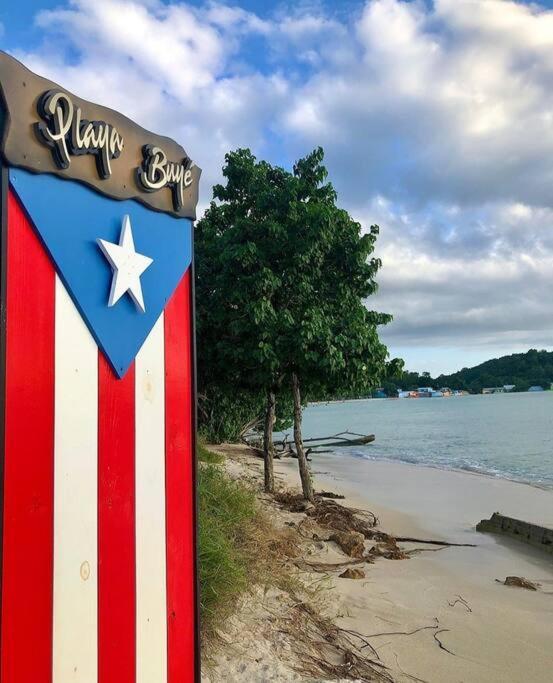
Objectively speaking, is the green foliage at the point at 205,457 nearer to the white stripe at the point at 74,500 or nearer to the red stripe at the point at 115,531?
the red stripe at the point at 115,531

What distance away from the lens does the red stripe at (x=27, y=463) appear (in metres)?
1.71

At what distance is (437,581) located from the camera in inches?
249

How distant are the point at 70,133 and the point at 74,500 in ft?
4.20

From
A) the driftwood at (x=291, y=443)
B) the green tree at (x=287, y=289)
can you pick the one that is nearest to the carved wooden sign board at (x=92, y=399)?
the green tree at (x=287, y=289)

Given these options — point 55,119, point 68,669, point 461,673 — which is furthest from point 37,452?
point 461,673

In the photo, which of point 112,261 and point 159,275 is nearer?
point 112,261

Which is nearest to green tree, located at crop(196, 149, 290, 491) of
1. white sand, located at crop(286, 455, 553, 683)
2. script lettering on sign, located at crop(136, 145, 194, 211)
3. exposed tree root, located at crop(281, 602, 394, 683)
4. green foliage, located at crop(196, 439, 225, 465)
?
green foliage, located at crop(196, 439, 225, 465)

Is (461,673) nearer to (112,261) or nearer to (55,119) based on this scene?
(112,261)

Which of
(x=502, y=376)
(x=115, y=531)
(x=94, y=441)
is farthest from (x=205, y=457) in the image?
(x=502, y=376)

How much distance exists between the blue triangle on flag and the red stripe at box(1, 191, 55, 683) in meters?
0.07

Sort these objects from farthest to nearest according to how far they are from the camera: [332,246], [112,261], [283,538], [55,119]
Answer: [332,246] → [283,538] → [112,261] → [55,119]

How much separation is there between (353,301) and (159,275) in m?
7.91

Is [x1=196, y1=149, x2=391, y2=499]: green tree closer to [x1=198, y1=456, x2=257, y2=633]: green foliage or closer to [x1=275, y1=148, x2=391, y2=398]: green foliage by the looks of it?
[x1=275, y1=148, x2=391, y2=398]: green foliage

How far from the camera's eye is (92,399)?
1.99m
